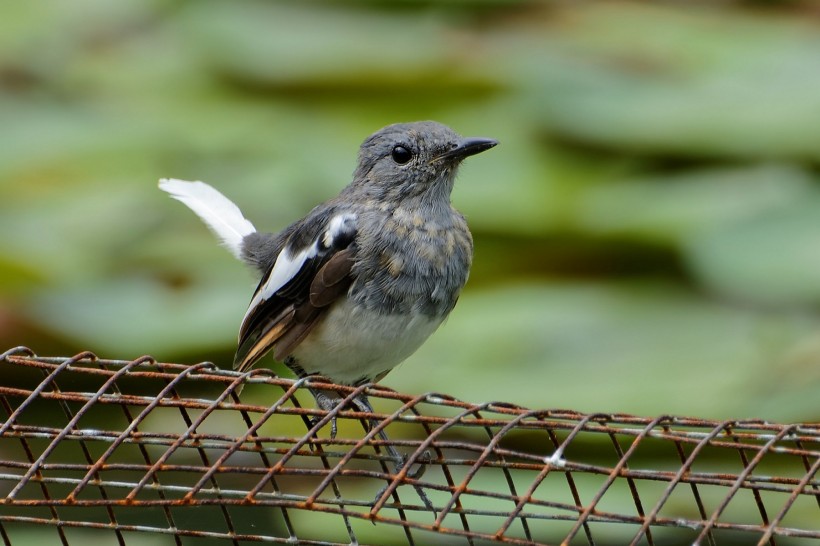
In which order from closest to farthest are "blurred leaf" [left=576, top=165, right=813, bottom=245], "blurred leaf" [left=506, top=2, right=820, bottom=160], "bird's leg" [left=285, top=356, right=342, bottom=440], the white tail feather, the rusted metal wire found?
the rusted metal wire, "bird's leg" [left=285, top=356, right=342, bottom=440], the white tail feather, "blurred leaf" [left=576, top=165, right=813, bottom=245], "blurred leaf" [left=506, top=2, right=820, bottom=160]

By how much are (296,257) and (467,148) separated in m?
0.62

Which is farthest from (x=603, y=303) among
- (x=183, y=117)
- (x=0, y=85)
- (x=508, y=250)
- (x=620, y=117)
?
(x=0, y=85)

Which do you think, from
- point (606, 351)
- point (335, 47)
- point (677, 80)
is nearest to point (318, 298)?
point (606, 351)

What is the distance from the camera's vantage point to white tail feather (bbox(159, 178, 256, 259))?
4.24 metres

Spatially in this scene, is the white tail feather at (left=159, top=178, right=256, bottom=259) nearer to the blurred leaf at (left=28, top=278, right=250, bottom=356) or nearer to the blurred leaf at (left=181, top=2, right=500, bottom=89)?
the blurred leaf at (left=28, top=278, right=250, bottom=356)

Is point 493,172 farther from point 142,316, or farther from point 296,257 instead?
point 296,257

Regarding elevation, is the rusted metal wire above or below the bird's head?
below

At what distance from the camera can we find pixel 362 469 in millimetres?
4445

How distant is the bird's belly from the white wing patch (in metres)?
0.18

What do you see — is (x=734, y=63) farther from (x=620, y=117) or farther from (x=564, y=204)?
(x=564, y=204)

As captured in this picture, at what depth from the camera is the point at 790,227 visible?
488cm

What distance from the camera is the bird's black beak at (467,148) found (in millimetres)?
3686

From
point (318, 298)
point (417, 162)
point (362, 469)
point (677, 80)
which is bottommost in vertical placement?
point (362, 469)

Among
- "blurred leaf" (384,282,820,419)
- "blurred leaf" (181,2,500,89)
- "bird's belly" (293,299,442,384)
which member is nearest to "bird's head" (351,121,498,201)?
"bird's belly" (293,299,442,384)
